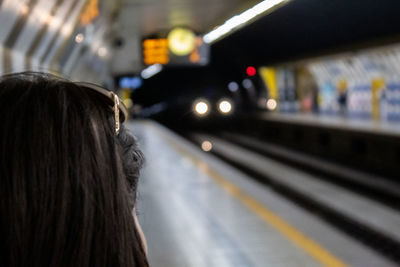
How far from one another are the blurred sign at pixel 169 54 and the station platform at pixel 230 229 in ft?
23.0

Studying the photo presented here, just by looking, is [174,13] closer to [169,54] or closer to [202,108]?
[169,54]

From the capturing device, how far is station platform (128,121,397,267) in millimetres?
5445

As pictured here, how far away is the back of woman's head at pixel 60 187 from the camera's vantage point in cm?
100

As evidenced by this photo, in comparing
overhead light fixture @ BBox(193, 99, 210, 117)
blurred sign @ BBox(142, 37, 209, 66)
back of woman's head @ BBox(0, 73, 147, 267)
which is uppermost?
blurred sign @ BBox(142, 37, 209, 66)

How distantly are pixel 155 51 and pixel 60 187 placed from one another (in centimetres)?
1710

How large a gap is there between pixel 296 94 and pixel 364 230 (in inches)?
869

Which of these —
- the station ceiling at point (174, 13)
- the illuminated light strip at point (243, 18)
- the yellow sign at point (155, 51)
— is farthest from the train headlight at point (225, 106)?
the illuminated light strip at point (243, 18)

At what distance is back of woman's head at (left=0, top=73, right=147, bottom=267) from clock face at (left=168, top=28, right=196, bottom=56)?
1610cm

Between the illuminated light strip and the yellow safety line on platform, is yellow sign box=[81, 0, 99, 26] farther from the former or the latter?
the yellow safety line on platform

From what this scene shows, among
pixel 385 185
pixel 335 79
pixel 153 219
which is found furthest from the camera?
pixel 335 79

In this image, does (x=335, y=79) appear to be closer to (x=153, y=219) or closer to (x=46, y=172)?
(x=153, y=219)

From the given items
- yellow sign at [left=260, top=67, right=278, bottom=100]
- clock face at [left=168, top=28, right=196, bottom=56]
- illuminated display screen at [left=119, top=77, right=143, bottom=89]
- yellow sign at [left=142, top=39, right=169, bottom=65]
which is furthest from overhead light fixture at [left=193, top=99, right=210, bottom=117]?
clock face at [left=168, top=28, right=196, bottom=56]

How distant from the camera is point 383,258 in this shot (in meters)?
6.74

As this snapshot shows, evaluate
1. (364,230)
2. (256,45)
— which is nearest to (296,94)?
(256,45)
